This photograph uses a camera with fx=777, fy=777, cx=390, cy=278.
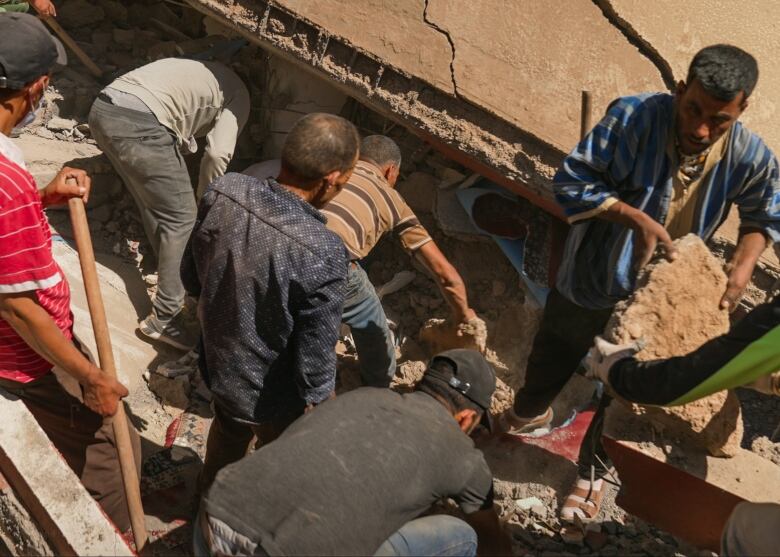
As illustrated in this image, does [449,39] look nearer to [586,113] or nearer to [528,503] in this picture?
[586,113]

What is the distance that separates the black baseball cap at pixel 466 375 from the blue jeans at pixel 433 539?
393 millimetres

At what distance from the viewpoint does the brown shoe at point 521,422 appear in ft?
13.3

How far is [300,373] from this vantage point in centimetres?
282

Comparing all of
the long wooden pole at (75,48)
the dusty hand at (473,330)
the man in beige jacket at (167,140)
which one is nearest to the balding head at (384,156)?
the dusty hand at (473,330)

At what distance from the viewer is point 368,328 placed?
395 cm

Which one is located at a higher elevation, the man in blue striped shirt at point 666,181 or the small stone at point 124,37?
the man in blue striped shirt at point 666,181

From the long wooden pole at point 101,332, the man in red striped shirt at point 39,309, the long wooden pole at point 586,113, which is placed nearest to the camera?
the man in red striped shirt at point 39,309

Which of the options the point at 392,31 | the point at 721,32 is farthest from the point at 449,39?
the point at 721,32

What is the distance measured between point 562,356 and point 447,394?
1.21m

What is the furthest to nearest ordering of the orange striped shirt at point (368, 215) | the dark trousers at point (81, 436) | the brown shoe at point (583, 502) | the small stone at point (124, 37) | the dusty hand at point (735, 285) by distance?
the small stone at point (124, 37)
the brown shoe at point (583, 502)
the orange striped shirt at point (368, 215)
the dusty hand at point (735, 285)
the dark trousers at point (81, 436)

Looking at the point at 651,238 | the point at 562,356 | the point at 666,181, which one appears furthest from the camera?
the point at 562,356

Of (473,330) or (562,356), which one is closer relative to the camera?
(562,356)

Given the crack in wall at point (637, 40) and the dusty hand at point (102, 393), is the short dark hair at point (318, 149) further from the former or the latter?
the crack in wall at point (637, 40)

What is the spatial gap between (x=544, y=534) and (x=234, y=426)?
5.25ft
